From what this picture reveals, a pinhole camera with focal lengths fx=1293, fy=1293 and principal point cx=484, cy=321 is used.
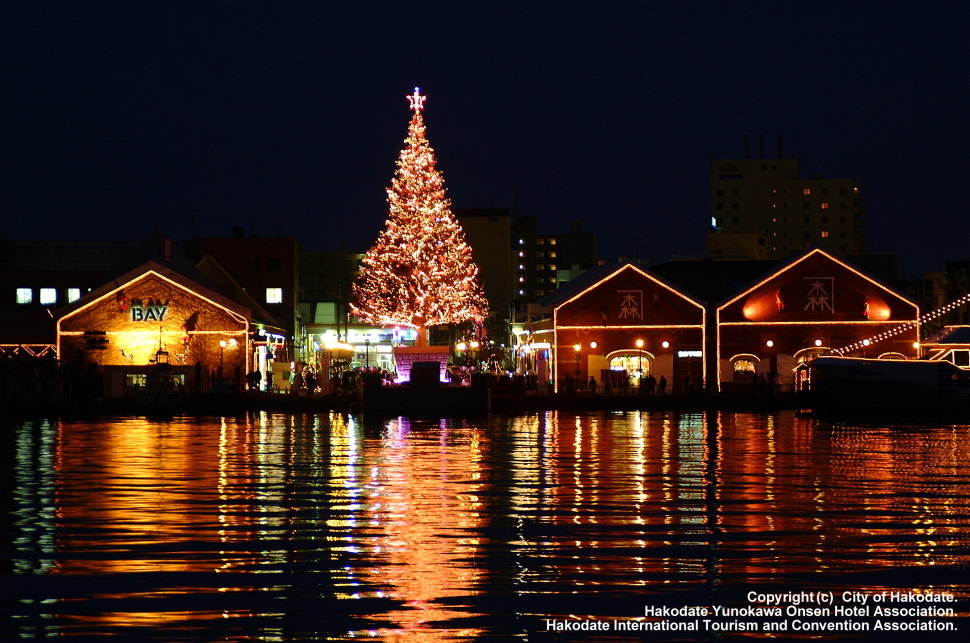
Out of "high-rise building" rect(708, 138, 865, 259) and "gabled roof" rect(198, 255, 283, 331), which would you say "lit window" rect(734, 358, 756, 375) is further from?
"high-rise building" rect(708, 138, 865, 259)

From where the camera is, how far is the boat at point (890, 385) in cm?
4853

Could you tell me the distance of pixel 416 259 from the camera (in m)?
64.4

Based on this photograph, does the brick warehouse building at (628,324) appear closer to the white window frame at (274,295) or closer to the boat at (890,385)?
the boat at (890,385)

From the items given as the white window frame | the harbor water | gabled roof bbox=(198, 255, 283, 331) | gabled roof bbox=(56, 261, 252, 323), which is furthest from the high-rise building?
the harbor water

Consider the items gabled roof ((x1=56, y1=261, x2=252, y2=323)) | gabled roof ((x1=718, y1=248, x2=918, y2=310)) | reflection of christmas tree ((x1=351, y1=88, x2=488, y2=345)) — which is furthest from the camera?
reflection of christmas tree ((x1=351, y1=88, x2=488, y2=345))

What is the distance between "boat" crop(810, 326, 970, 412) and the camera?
48531 mm

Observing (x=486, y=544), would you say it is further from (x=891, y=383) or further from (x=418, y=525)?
(x=891, y=383)

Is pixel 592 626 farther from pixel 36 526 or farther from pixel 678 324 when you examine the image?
pixel 678 324

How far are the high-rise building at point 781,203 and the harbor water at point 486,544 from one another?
137 metres

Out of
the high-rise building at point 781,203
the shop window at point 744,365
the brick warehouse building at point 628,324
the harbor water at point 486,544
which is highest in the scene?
the high-rise building at point 781,203

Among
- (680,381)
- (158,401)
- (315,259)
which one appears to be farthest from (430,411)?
(315,259)

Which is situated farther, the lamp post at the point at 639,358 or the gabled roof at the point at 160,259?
the gabled roof at the point at 160,259

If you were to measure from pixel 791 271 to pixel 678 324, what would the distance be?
229 inches

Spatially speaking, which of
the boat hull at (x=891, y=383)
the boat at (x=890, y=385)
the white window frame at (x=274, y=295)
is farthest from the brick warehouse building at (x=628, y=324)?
the white window frame at (x=274, y=295)
